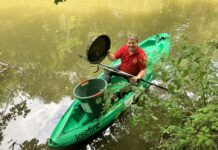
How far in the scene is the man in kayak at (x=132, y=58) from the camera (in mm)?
5754

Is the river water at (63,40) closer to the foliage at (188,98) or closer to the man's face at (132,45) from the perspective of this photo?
the foliage at (188,98)

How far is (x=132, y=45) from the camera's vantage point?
5.77 metres

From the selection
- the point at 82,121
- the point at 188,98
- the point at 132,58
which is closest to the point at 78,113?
the point at 82,121

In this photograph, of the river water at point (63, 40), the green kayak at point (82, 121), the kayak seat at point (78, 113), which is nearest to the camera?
the green kayak at point (82, 121)

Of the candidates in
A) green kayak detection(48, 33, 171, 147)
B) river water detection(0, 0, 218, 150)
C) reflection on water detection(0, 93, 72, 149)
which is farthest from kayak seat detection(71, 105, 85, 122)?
reflection on water detection(0, 93, 72, 149)

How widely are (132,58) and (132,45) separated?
0.27 meters

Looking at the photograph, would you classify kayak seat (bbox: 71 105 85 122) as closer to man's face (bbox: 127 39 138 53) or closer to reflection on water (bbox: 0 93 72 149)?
reflection on water (bbox: 0 93 72 149)

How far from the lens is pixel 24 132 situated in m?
6.09

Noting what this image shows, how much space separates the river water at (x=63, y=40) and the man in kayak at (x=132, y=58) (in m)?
0.82

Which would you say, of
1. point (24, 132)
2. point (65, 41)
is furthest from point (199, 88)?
point (65, 41)

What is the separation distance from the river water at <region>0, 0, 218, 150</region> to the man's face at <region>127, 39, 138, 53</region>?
117 cm

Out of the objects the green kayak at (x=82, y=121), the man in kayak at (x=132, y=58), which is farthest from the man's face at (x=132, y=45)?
the green kayak at (x=82, y=121)

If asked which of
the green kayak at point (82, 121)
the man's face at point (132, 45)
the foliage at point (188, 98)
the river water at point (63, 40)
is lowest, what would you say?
the river water at point (63, 40)

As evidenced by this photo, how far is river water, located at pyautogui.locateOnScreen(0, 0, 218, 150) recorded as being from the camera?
20.0 ft
